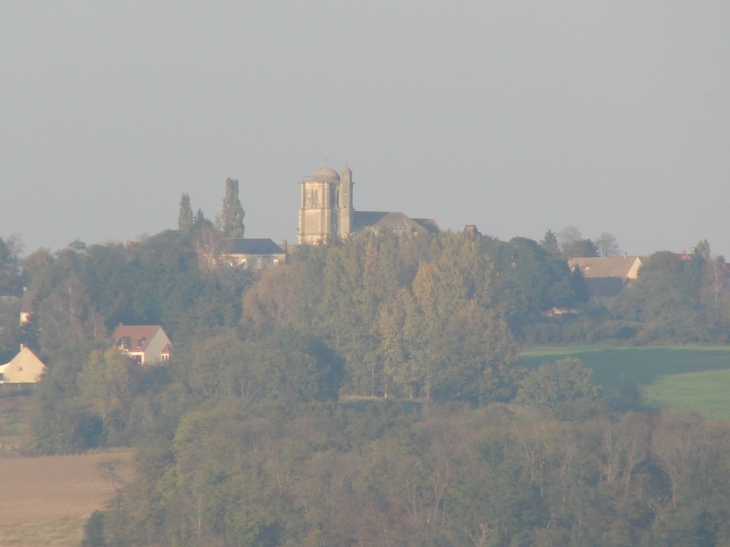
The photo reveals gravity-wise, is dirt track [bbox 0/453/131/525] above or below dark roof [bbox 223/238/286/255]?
below

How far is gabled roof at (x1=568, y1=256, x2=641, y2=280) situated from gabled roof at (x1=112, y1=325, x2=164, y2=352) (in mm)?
46235

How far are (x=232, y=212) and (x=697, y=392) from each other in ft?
161

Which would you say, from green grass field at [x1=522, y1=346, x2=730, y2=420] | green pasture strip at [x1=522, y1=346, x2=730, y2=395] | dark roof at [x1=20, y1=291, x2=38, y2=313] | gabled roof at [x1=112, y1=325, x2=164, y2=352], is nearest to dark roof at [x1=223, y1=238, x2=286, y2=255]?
dark roof at [x1=20, y1=291, x2=38, y2=313]

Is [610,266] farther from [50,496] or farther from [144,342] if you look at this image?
[50,496]

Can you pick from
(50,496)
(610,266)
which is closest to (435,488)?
(50,496)

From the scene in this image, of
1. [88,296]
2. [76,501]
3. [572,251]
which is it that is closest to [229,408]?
[76,501]

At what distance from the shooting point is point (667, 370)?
174 feet

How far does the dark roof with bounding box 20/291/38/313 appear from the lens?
190 feet

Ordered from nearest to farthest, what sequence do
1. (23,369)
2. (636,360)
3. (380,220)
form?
1. (23,369)
2. (636,360)
3. (380,220)

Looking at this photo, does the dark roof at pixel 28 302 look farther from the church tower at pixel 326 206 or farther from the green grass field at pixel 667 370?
the church tower at pixel 326 206

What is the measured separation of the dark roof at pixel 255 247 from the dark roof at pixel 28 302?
956 inches

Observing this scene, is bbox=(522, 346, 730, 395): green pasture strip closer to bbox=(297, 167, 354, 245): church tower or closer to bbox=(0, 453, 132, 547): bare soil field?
bbox=(0, 453, 132, 547): bare soil field

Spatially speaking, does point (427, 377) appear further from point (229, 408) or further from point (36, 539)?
point (36, 539)

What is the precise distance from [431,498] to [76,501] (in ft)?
31.3
